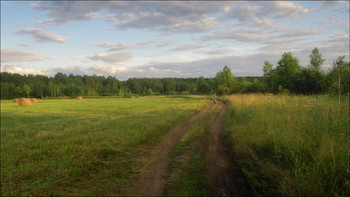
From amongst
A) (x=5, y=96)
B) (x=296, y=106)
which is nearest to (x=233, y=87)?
(x=296, y=106)

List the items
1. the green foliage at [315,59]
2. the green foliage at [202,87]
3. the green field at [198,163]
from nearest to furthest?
the green field at [198,163] → the green foliage at [315,59] → the green foliage at [202,87]

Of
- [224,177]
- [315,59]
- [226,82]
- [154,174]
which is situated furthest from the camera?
[226,82]

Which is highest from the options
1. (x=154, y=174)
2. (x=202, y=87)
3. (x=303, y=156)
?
(x=202, y=87)

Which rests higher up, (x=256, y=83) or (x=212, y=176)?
(x=256, y=83)

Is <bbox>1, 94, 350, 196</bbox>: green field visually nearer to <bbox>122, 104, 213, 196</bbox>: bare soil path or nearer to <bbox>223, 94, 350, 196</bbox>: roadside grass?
<bbox>223, 94, 350, 196</bbox>: roadside grass

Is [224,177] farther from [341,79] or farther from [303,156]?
[341,79]

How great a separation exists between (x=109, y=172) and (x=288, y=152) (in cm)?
533

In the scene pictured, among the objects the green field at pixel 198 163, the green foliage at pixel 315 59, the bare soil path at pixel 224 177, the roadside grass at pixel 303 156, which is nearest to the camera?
the roadside grass at pixel 303 156

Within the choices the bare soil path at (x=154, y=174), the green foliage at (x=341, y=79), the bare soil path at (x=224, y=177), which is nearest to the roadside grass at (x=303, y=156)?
the bare soil path at (x=224, y=177)

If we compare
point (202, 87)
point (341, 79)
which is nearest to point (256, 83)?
point (202, 87)

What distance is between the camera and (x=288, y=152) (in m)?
5.34

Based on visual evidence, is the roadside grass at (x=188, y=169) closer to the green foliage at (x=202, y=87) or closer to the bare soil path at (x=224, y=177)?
the bare soil path at (x=224, y=177)

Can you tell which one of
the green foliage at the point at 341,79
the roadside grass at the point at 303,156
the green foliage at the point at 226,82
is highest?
the green foliage at the point at 226,82

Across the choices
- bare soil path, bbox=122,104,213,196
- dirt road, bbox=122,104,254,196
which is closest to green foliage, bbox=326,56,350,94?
dirt road, bbox=122,104,254,196
